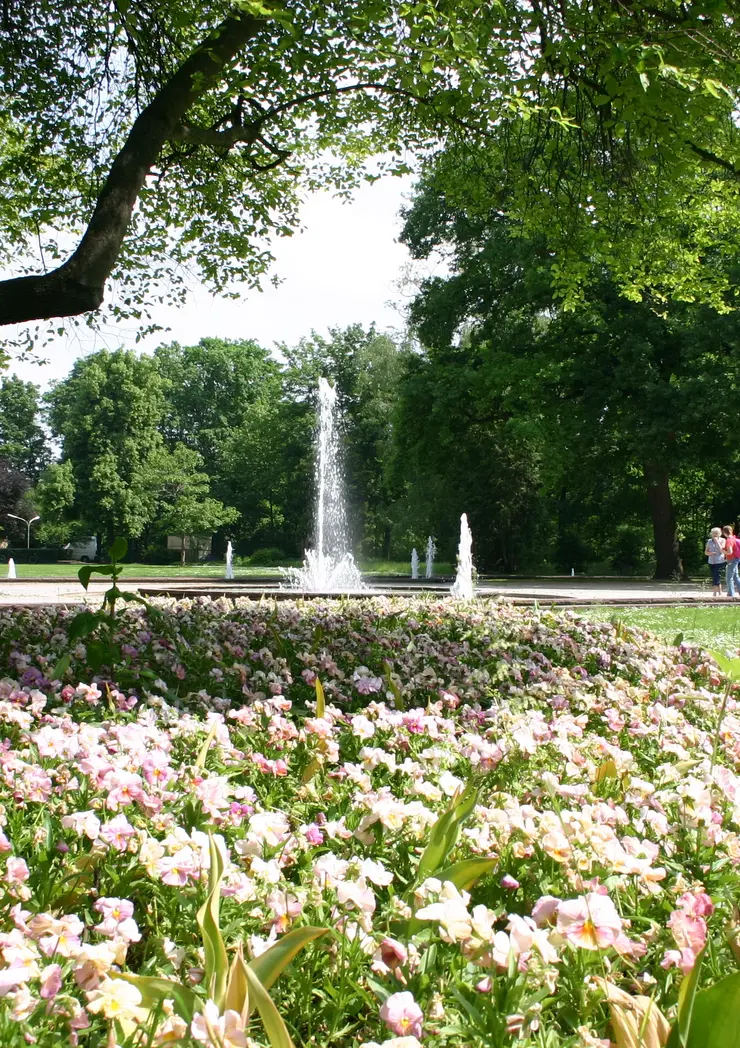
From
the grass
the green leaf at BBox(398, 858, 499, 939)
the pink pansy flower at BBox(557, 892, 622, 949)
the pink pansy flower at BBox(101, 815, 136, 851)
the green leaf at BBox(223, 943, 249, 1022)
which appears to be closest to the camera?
the green leaf at BBox(223, 943, 249, 1022)

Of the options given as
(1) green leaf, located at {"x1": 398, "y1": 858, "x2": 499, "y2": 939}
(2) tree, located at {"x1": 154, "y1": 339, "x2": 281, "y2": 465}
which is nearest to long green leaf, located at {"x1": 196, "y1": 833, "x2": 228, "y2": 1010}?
(1) green leaf, located at {"x1": 398, "y1": 858, "x2": 499, "y2": 939}

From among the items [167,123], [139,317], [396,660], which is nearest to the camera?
[396,660]

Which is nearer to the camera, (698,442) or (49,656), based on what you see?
(49,656)

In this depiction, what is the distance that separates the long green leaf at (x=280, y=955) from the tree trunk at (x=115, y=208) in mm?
6187

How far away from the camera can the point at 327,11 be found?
9.08 m

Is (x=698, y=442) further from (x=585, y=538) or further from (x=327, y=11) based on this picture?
(x=327, y=11)

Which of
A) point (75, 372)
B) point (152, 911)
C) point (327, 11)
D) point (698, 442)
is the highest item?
point (75, 372)

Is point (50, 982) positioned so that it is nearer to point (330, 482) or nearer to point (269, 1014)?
point (269, 1014)

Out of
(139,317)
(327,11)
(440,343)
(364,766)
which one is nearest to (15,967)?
(364,766)

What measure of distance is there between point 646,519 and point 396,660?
31.9 meters

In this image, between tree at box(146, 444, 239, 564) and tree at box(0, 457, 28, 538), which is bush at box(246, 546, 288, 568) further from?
tree at box(0, 457, 28, 538)

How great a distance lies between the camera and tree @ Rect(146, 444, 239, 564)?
48.0 metres

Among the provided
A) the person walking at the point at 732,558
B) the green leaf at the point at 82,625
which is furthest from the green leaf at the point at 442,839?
the person walking at the point at 732,558

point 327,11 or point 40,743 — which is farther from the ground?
point 327,11
